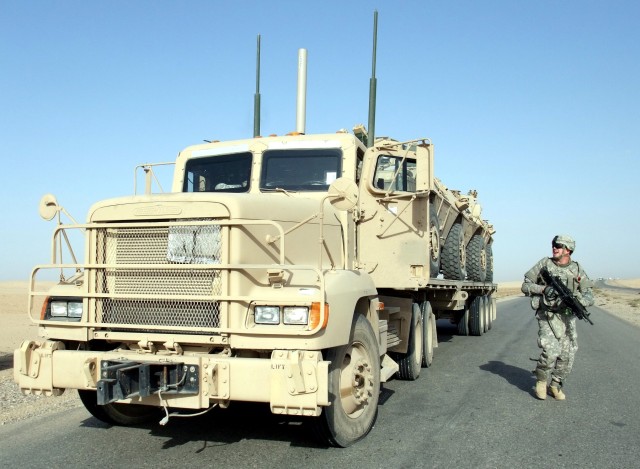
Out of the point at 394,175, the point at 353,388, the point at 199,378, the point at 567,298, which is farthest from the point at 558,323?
the point at 199,378

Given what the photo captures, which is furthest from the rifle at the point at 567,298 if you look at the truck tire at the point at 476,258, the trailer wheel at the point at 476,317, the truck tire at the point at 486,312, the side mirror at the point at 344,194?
the truck tire at the point at 486,312

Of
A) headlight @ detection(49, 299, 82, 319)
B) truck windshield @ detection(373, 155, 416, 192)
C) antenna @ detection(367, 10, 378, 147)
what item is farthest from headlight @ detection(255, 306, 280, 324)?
antenna @ detection(367, 10, 378, 147)

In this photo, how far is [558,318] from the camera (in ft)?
22.7

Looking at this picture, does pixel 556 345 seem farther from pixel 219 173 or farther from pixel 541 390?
pixel 219 173

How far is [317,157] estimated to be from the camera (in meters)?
6.89

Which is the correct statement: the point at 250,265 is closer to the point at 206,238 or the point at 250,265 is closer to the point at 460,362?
the point at 206,238

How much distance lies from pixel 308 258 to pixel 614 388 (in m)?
4.83

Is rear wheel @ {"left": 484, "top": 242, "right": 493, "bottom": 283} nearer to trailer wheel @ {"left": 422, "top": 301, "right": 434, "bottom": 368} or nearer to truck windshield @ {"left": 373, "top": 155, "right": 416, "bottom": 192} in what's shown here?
trailer wheel @ {"left": 422, "top": 301, "right": 434, "bottom": 368}

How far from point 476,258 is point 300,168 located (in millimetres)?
8022

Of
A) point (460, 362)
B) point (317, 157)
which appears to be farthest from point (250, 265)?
point (460, 362)

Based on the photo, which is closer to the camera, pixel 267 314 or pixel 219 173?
pixel 267 314

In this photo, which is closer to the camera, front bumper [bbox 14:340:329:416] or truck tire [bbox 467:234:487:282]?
front bumper [bbox 14:340:329:416]

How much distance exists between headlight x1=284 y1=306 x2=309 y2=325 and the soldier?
3.62 meters

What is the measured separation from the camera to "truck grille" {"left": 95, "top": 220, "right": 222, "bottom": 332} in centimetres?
465
